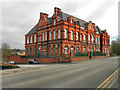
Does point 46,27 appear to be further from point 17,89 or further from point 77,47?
point 17,89

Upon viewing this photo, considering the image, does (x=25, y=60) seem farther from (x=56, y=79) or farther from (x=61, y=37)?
(x=56, y=79)

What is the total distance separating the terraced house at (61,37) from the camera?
106 ft

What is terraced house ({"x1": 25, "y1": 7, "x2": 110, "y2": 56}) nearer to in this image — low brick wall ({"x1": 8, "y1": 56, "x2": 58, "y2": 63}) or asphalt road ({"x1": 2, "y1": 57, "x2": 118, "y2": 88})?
low brick wall ({"x1": 8, "y1": 56, "x2": 58, "y2": 63})

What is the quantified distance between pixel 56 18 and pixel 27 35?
76.0ft

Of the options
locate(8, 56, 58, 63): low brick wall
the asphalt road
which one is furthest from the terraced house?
the asphalt road

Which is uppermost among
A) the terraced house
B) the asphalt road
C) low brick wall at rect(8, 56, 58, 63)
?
the terraced house

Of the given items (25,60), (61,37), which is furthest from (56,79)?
(25,60)

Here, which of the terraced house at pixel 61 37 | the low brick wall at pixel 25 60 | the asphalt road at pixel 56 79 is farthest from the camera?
the terraced house at pixel 61 37

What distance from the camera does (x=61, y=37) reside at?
3147cm

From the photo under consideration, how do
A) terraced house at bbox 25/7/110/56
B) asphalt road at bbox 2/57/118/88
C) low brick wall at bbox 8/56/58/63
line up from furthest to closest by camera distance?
1. terraced house at bbox 25/7/110/56
2. low brick wall at bbox 8/56/58/63
3. asphalt road at bbox 2/57/118/88

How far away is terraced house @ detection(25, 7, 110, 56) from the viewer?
3219 centimetres

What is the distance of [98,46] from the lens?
161 feet

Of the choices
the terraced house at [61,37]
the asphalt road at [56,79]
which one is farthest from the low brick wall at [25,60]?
the asphalt road at [56,79]

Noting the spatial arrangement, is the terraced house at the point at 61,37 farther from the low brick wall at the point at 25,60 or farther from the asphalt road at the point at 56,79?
the asphalt road at the point at 56,79
